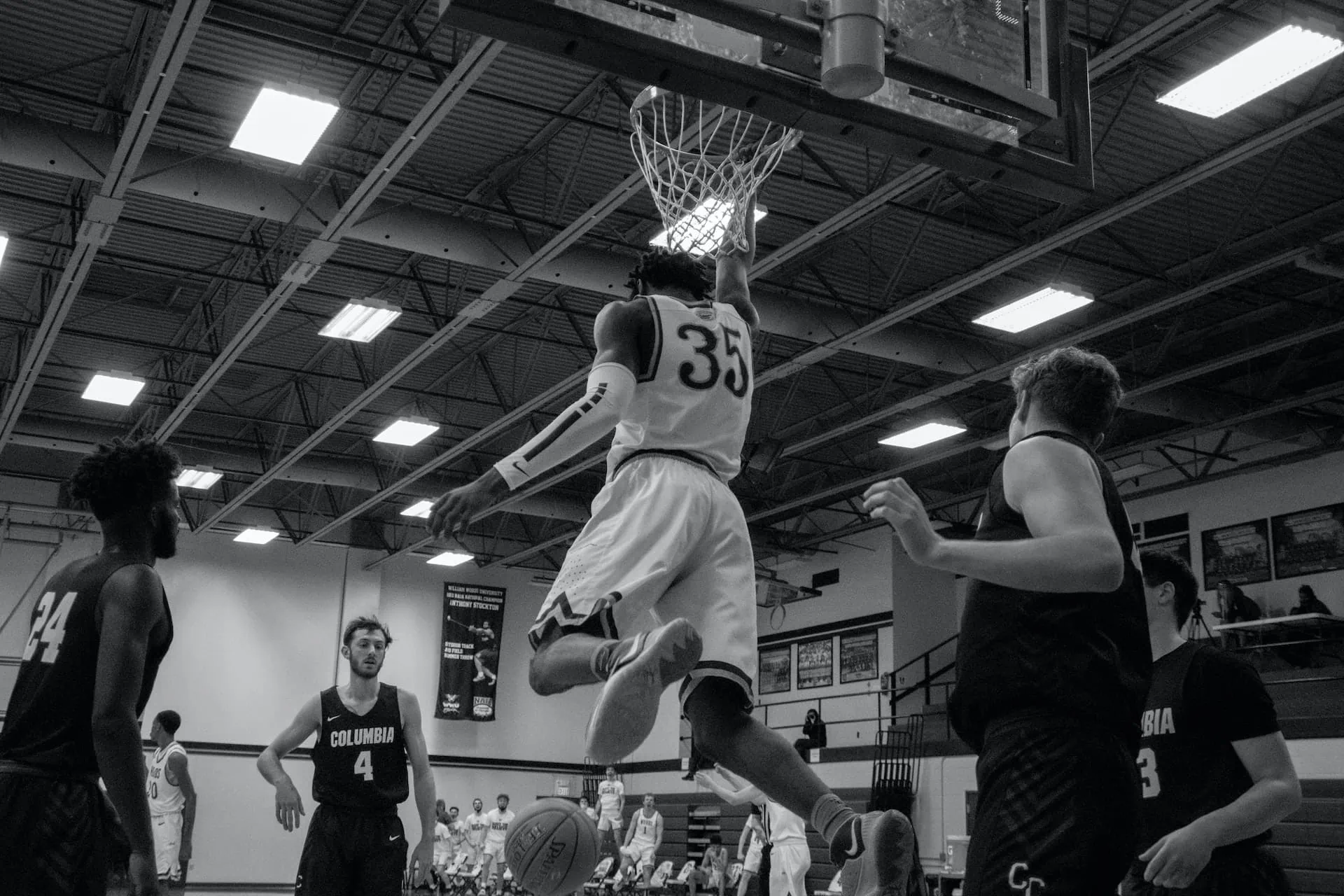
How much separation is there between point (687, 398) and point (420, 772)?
3.73m

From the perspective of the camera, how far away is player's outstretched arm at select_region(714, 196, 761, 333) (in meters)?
4.95

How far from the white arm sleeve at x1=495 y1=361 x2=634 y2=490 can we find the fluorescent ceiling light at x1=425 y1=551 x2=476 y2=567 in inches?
981

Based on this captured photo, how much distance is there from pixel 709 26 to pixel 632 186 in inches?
352

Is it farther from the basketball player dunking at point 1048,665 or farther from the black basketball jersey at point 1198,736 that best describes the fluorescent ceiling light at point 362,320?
the basketball player dunking at point 1048,665

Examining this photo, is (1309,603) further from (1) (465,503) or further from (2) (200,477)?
(2) (200,477)

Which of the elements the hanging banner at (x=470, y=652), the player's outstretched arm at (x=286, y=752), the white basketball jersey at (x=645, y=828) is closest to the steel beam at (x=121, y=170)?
the player's outstretched arm at (x=286, y=752)

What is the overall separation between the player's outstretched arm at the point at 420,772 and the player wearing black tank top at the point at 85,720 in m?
3.18

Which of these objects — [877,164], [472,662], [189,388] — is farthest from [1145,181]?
[472,662]

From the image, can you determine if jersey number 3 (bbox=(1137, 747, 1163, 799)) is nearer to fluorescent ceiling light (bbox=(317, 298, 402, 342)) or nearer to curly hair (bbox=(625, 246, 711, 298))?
curly hair (bbox=(625, 246, 711, 298))

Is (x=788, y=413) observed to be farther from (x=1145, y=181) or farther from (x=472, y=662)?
(x=472, y=662)

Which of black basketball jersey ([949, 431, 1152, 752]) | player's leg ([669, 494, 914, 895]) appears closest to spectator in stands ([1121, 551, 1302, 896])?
black basketball jersey ([949, 431, 1152, 752])

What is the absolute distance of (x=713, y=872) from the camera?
2298cm

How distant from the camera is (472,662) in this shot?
1166 inches

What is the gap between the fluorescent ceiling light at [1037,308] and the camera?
1476cm
